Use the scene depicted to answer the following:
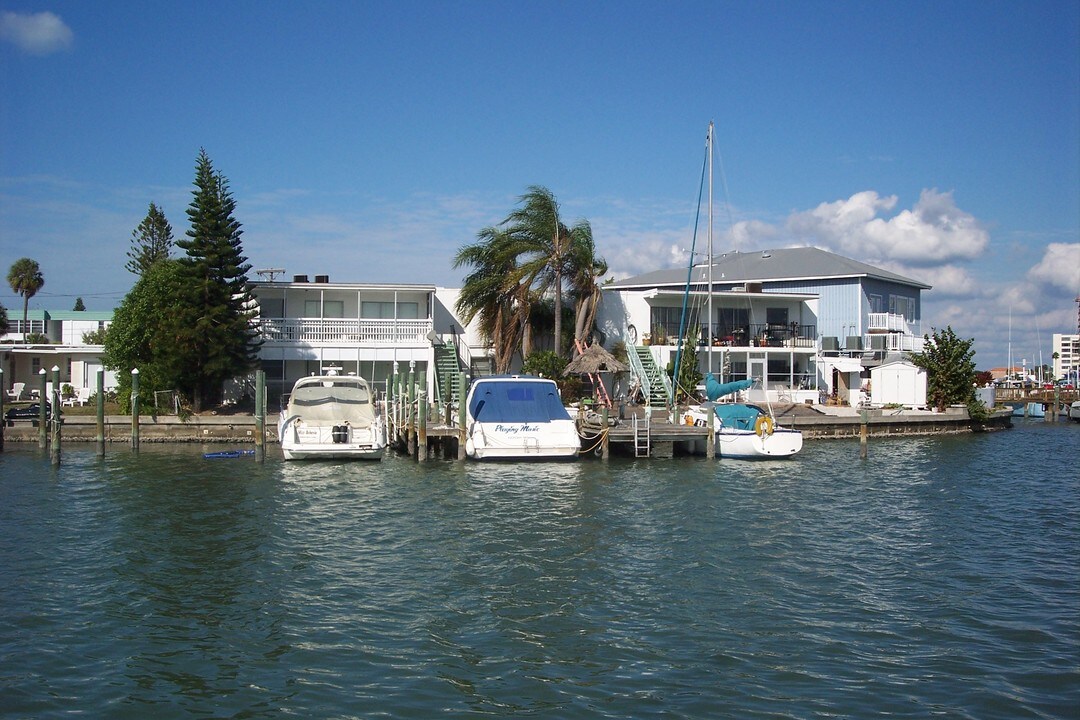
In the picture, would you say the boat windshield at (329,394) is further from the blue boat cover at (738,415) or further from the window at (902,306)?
the window at (902,306)

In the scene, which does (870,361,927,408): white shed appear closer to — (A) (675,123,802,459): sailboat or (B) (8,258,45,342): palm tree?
(A) (675,123,802,459): sailboat

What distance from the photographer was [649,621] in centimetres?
1332

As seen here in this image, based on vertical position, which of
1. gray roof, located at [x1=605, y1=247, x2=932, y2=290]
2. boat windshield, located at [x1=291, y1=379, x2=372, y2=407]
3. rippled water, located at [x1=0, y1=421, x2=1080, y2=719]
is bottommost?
rippled water, located at [x1=0, y1=421, x2=1080, y2=719]

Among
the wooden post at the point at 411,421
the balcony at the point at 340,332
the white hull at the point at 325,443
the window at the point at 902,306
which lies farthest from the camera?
the window at the point at 902,306

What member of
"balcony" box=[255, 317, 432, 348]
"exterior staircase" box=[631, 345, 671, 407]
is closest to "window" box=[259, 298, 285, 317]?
"balcony" box=[255, 317, 432, 348]

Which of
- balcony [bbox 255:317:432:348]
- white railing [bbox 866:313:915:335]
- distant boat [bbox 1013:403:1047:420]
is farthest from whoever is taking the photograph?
distant boat [bbox 1013:403:1047:420]

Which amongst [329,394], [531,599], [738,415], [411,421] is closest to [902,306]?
[738,415]

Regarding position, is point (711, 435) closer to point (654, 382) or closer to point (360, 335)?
point (654, 382)

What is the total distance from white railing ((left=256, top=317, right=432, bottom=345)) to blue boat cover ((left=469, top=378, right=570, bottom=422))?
10.8 meters

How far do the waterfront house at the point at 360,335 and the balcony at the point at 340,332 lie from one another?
4cm

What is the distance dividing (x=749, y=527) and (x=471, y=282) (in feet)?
82.3

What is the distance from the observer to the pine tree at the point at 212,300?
119 feet

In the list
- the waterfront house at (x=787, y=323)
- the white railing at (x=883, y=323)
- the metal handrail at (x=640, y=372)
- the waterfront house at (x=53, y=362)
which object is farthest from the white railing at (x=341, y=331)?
the white railing at (x=883, y=323)

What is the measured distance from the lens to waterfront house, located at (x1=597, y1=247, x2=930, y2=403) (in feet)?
148
